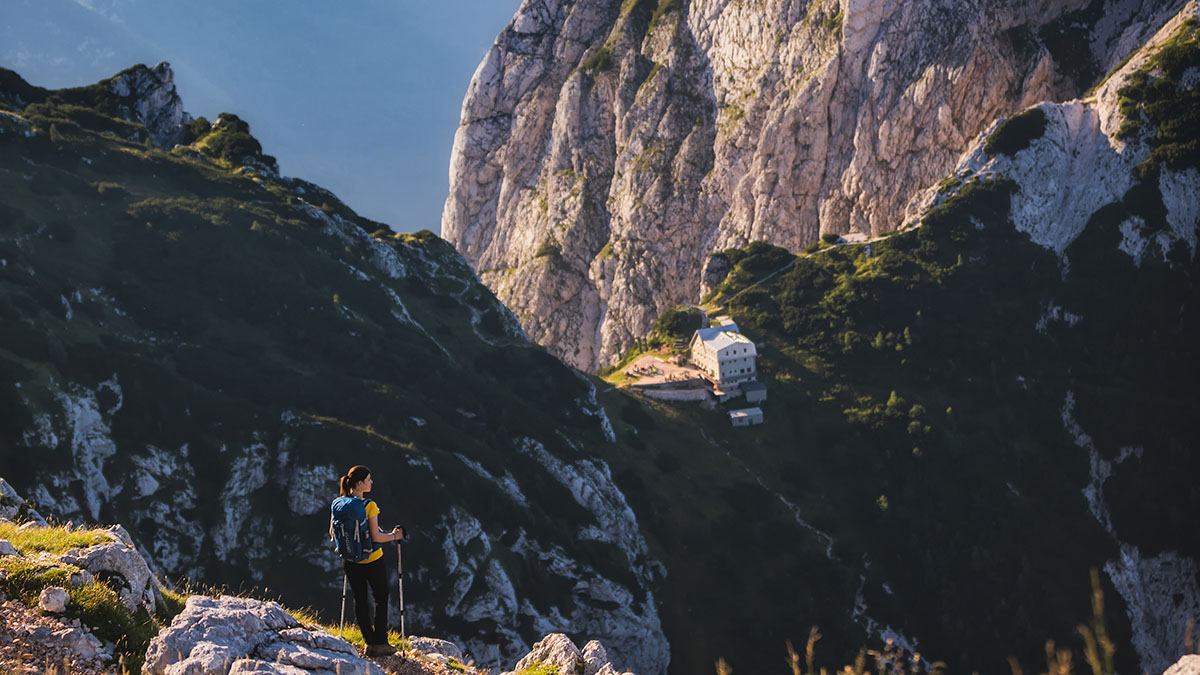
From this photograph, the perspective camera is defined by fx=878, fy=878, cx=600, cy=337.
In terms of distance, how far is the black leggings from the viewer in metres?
16.5

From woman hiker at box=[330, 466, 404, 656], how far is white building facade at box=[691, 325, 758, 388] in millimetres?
83392

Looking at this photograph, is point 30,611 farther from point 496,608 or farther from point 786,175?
point 786,175

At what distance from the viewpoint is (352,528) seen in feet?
52.3

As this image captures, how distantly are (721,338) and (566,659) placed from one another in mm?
83676

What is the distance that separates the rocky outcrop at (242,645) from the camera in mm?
12852

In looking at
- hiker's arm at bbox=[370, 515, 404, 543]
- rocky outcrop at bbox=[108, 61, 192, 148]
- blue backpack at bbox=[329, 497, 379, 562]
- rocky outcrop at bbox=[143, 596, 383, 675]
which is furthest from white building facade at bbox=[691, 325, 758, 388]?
rocky outcrop at bbox=[143, 596, 383, 675]

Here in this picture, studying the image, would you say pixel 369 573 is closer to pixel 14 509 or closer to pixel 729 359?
pixel 14 509

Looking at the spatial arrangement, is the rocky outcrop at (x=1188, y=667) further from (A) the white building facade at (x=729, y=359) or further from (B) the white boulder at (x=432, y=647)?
(A) the white building facade at (x=729, y=359)

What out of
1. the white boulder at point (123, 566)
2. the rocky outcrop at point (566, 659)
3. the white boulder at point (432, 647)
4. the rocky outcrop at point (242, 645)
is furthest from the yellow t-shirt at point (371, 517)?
the rocky outcrop at point (566, 659)

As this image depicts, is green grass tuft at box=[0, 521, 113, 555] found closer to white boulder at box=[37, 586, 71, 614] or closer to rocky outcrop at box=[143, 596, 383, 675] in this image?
white boulder at box=[37, 586, 71, 614]

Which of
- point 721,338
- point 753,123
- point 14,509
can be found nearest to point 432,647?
point 14,509

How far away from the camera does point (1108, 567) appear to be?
8325cm

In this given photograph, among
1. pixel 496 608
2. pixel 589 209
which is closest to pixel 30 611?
pixel 496 608

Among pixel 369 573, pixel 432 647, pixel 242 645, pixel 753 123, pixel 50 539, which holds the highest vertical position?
pixel 753 123
